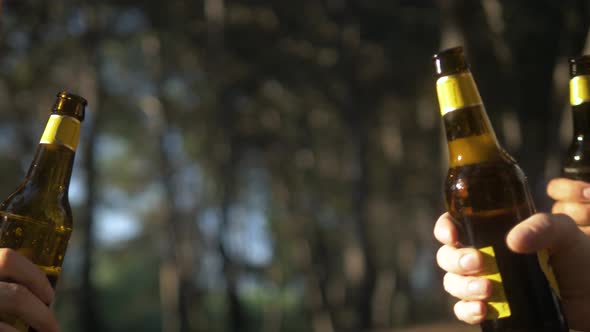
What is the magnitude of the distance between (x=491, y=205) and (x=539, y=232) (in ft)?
0.58

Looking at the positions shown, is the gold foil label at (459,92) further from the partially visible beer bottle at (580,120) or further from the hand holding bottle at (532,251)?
the partially visible beer bottle at (580,120)

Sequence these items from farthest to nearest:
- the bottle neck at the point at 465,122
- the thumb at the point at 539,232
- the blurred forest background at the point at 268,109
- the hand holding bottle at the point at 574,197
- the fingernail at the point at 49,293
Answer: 1. the blurred forest background at the point at 268,109
2. the hand holding bottle at the point at 574,197
3. the bottle neck at the point at 465,122
4. the fingernail at the point at 49,293
5. the thumb at the point at 539,232

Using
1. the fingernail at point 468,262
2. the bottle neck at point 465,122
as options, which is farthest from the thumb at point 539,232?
the bottle neck at point 465,122

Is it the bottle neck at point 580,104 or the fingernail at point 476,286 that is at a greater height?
the bottle neck at point 580,104

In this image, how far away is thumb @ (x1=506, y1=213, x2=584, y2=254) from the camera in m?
1.30

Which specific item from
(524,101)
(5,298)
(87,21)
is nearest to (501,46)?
(524,101)

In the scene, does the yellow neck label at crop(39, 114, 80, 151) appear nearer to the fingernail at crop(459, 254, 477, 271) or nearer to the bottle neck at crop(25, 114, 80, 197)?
the bottle neck at crop(25, 114, 80, 197)

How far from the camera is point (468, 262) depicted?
1.42 meters

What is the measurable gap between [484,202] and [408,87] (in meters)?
14.0

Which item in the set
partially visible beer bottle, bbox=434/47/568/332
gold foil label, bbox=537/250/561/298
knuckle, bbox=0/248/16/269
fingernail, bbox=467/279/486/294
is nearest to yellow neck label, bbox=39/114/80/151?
knuckle, bbox=0/248/16/269

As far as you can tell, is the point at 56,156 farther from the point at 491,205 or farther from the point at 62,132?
the point at 491,205

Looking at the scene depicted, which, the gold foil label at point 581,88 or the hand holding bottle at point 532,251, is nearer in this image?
the hand holding bottle at point 532,251

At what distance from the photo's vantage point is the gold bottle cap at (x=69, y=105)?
1639mm

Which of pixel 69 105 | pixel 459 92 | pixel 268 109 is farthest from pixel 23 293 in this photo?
pixel 268 109
